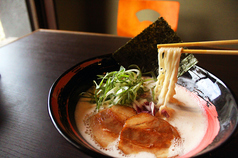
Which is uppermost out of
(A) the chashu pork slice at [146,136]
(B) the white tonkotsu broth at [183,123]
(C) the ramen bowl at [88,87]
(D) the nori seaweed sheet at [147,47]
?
(D) the nori seaweed sheet at [147,47]

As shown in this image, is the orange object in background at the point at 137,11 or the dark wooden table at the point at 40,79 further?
the orange object in background at the point at 137,11

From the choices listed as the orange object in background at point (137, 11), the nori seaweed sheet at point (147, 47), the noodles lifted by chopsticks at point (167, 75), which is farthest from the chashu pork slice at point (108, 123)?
the orange object in background at point (137, 11)

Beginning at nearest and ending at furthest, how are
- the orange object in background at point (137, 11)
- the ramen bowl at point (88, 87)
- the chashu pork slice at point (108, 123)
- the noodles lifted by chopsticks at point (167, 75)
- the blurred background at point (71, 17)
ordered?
the ramen bowl at point (88, 87), the chashu pork slice at point (108, 123), the noodles lifted by chopsticks at point (167, 75), the orange object in background at point (137, 11), the blurred background at point (71, 17)

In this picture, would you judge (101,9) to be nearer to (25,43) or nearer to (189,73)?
(25,43)

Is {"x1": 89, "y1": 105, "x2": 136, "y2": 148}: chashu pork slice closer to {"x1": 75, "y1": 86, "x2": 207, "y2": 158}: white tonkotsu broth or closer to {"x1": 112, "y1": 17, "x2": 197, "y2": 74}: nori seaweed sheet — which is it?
{"x1": 75, "y1": 86, "x2": 207, "y2": 158}: white tonkotsu broth

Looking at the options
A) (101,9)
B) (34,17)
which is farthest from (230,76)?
(101,9)

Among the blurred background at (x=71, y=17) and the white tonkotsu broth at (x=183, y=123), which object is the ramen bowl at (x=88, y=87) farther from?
the blurred background at (x=71, y=17)

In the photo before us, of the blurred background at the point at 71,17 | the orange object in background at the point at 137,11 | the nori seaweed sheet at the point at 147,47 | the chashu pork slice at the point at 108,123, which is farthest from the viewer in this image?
the blurred background at the point at 71,17
